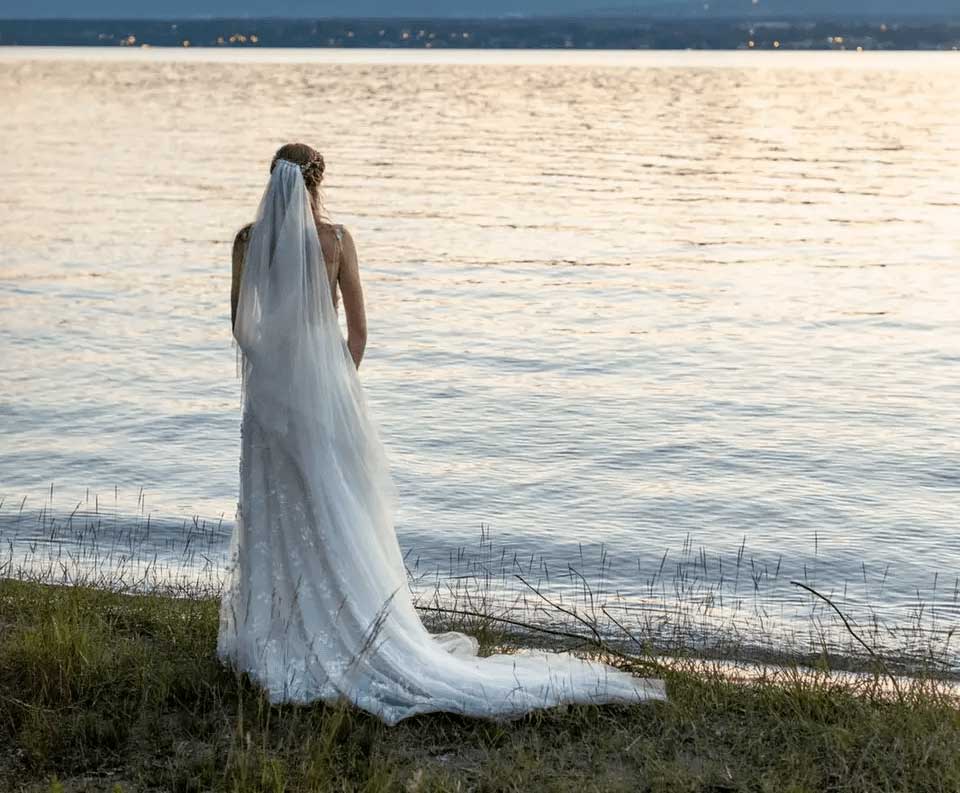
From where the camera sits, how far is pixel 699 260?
2855 centimetres

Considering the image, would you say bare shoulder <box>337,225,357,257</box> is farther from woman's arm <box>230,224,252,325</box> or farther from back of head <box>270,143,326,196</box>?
woman's arm <box>230,224,252,325</box>

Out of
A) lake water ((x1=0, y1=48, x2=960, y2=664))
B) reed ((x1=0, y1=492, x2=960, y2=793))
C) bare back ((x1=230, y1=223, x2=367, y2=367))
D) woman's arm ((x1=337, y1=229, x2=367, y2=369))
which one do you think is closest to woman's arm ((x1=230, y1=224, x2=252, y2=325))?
bare back ((x1=230, y1=223, x2=367, y2=367))

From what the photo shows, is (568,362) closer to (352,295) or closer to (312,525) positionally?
(352,295)

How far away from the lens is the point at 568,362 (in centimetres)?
1922

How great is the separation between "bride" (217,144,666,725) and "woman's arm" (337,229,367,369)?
0.05ft

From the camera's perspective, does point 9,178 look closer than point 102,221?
No

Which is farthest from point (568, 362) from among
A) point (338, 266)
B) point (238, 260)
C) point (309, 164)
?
point (309, 164)

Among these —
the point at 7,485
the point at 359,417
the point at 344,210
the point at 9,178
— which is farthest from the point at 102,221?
the point at 359,417

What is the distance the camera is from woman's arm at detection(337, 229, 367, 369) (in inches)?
284

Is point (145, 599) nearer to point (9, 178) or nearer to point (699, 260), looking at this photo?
point (699, 260)

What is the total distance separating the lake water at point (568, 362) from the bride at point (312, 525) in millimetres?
3266

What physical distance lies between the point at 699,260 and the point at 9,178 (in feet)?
73.3

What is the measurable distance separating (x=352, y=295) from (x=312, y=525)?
47.5 inches

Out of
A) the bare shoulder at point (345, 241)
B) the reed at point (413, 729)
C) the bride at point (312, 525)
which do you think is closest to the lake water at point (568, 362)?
the reed at point (413, 729)
